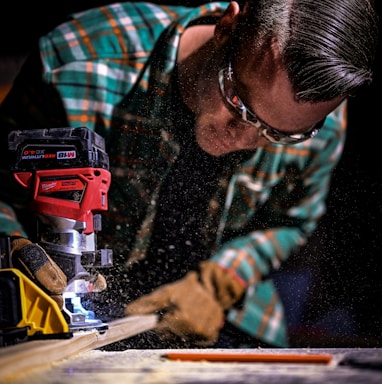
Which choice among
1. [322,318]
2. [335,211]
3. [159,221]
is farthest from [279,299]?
[159,221]

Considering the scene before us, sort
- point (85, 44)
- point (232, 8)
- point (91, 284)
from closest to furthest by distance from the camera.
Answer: point (91, 284) < point (232, 8) < point (85, 44)

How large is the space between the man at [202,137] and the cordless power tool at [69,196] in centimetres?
46

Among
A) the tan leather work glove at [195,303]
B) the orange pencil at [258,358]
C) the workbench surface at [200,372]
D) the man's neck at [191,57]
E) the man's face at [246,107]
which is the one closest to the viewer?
the workbench surface at [200,372]

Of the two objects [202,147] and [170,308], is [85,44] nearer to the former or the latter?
[202,147]

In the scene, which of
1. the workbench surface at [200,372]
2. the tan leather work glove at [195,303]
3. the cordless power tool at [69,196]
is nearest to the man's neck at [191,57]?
the cordless power tool at [69,196]

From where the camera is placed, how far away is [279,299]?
2.17 m

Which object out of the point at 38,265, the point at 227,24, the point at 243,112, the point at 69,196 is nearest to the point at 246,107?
the point at 243,112

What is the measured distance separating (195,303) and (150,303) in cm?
17

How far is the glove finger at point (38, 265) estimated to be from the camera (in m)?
1.22

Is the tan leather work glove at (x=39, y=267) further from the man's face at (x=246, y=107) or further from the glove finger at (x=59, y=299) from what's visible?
the man's face at (x=246, y=107)

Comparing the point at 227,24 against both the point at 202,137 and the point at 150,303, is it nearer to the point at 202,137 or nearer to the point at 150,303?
the point at 202,137

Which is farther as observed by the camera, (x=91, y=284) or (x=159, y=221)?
(x=159, y=221)

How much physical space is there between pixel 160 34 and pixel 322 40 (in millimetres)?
684

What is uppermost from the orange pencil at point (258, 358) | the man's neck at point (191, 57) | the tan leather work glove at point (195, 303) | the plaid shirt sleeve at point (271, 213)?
the man's neck at point (191, 57)
